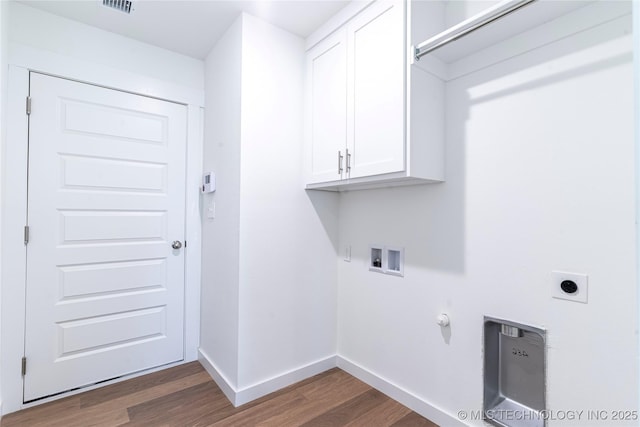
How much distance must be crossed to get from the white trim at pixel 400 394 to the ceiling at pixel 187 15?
2.43 metres

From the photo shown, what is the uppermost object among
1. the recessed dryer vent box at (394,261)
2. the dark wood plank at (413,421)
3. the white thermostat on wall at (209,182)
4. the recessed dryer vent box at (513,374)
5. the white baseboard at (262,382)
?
the white thermostat on wall at (209,182)

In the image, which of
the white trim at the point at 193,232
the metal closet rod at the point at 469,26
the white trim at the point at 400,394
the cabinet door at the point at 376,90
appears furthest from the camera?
the white trim at the point at 193,232

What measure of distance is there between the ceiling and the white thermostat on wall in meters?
1.00

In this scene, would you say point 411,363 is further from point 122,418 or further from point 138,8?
point 138,8

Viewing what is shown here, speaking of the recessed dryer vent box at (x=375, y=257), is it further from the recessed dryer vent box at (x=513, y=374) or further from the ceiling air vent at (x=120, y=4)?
the ceiling air vent at (x=120, y=4)

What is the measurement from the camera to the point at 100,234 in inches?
82.5

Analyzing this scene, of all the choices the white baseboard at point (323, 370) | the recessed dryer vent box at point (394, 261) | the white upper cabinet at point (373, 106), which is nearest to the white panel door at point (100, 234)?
the white baseboard at point (323, 370)

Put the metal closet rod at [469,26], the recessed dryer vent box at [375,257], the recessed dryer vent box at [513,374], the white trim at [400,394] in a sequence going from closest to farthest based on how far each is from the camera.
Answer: the metal closet rod at [469,26]
the recessed dryer vent box at [513,374]
the white trim at [400,394]
the recessed dryer vent box at [375,257]

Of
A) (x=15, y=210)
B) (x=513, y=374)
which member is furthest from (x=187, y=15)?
(x=513, y=374)

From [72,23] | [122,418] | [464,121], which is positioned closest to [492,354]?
[464,121]

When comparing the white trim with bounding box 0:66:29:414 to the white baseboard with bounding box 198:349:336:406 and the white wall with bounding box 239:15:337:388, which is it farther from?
the white wall with bounding box 239:15:337:388

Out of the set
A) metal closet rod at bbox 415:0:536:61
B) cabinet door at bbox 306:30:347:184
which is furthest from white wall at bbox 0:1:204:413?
metal closet rod at bbox 415:0:536:61

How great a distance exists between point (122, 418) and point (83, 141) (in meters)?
1.76

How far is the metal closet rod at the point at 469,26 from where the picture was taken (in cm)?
116
